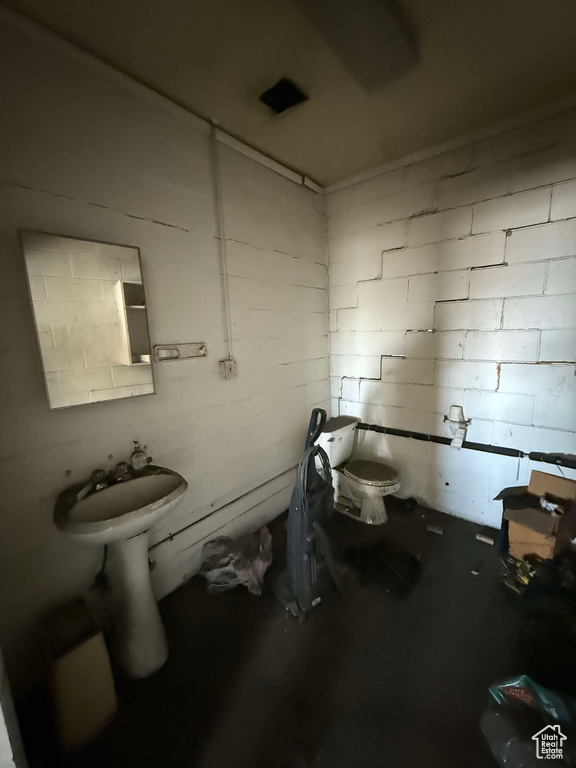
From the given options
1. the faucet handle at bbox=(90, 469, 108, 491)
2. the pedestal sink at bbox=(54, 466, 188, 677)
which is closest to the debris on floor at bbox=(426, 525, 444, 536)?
the pedestal sink at bbox=(54, 466, 188, 677)

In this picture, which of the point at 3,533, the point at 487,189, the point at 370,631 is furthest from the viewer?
the point at 487,189

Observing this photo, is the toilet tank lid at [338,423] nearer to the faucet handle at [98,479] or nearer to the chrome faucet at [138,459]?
the chrome faucet at [138,459]

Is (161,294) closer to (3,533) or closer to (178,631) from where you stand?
(3,533)

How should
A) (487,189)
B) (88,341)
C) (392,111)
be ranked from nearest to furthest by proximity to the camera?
1. (88,341)
2. (392,111)
3. (487,189)

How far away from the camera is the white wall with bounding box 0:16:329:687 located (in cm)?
117

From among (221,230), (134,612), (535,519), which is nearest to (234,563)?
(134,612)

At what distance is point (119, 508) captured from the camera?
137 centimetres

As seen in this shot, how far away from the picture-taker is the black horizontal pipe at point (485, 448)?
183cm

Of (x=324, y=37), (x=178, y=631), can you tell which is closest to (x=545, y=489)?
(x=178, y=631)

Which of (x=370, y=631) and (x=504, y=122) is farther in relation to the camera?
(x=504, y=122)

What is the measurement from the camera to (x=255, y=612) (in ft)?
5.24

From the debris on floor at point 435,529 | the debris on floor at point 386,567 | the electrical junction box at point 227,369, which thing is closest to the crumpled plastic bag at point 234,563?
the debris on floor at point 386,567

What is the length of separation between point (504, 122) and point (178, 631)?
3390 millimetres

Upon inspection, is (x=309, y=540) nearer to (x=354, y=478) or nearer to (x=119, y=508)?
(x=354, y=478)
